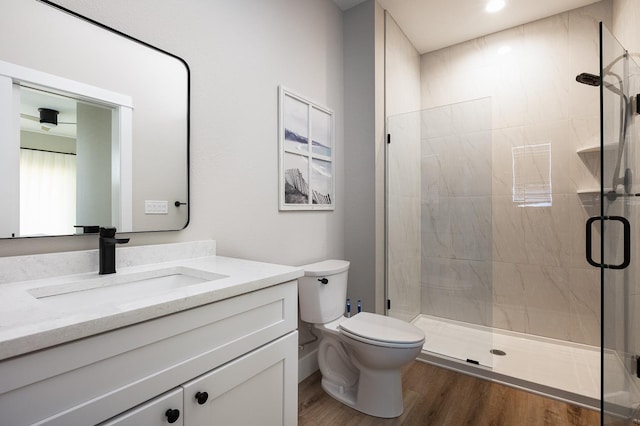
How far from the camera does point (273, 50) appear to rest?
1.92m

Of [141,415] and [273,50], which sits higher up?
[273,50]

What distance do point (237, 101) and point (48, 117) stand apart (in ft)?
2.70

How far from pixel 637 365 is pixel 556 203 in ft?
4.41

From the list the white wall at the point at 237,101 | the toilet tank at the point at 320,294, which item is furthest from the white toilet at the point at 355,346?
the white wall at the point at 237,101

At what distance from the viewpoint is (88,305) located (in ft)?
3.17

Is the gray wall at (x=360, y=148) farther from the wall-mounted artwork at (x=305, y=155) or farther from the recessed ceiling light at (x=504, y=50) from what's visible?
the recessed ceiling light at (x=504, y=50)

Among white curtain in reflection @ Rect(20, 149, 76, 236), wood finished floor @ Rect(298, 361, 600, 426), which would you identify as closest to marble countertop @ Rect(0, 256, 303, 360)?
white curtain in reflection @ Rect(20, 149, 76, 236)

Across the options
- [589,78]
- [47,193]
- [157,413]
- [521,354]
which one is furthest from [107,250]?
[521,354]

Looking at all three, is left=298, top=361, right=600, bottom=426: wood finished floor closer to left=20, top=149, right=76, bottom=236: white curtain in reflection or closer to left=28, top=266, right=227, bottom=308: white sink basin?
left=28, top=266, right=227, bottom=308: white sink basin

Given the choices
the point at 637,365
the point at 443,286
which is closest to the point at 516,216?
the point at 443,286

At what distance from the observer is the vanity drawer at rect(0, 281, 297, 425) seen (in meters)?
0.58

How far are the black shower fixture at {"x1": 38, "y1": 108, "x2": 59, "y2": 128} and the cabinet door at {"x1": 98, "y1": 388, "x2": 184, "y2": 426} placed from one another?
3.09 feet

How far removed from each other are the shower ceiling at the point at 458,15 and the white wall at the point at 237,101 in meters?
0.76

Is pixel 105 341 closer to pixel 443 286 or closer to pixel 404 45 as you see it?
pixel 443 286
